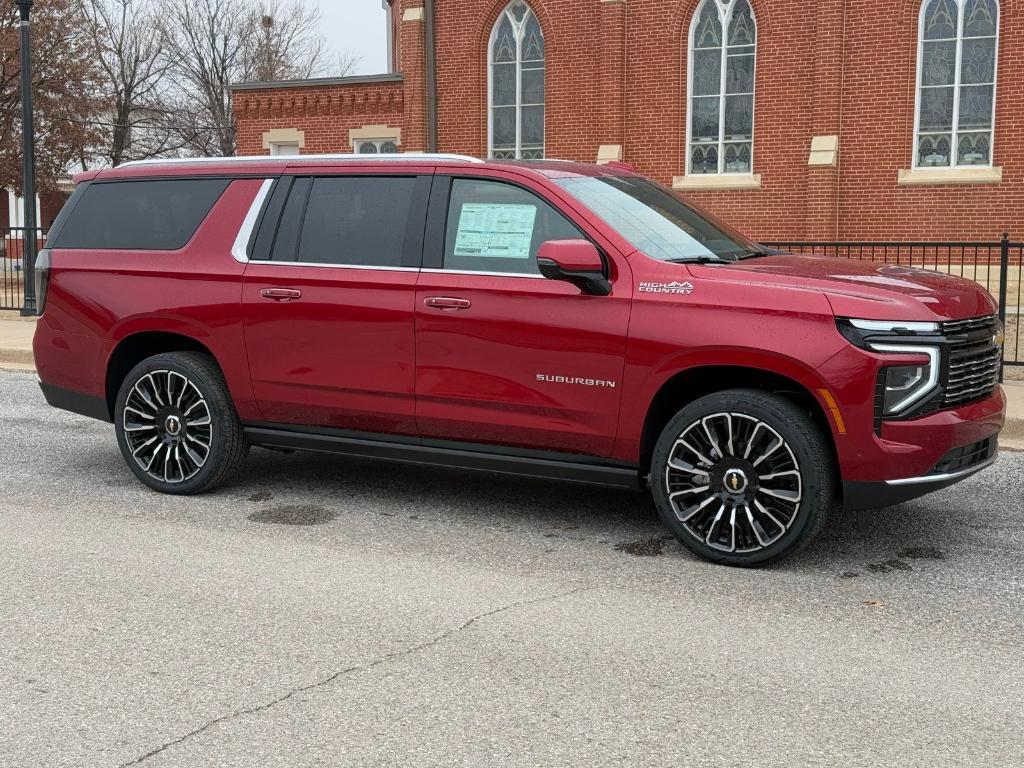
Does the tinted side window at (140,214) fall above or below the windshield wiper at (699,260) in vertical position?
above

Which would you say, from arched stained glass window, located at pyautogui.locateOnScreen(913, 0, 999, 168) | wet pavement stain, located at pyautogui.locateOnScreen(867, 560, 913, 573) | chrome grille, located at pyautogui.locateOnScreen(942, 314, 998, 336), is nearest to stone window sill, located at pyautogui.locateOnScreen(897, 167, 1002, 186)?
arched stained glass window, located at pyautogui.locateOnScreen(913, 0, 999, 168)

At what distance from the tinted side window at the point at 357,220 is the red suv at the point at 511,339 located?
14mm

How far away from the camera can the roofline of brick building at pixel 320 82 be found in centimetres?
2525

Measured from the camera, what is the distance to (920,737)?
145 inches

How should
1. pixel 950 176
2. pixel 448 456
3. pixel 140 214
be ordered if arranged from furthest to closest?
pixel 950 176 < pixel 140 214 < pixel 448 456

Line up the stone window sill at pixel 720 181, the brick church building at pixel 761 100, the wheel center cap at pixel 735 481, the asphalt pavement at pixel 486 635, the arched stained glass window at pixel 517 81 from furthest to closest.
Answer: the arched stained glass window at pixel 517 81 < the stone window sill at pixel 720 181 < the brick church building at pixel 761 100 < the wheel center cap at pixel 735 481 < the asphalt pavement at pixel 486 635

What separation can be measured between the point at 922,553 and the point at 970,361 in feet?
3.32

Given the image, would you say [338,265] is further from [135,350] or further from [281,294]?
[135,350]

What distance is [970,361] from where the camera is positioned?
5477 mm

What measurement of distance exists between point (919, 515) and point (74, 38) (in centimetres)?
3235

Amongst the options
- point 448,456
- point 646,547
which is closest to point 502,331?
point 448,456

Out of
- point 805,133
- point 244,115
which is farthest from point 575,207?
point 244,115

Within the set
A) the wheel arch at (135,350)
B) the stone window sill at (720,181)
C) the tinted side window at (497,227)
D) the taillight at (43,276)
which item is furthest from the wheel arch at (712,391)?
the stone window sill at (720,181)

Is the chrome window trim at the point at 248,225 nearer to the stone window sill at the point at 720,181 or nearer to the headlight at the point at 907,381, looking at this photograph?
the headlight at the point at 907,381
